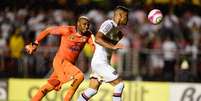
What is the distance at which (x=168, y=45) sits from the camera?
27.8m

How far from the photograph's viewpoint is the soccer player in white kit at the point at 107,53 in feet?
60.2

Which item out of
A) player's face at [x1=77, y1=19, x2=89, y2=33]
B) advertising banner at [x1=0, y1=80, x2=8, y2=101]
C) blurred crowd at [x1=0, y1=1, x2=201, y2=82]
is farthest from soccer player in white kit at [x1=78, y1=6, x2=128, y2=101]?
blurred crowd at [x1=0, y1=1, x2=201, y2=82]

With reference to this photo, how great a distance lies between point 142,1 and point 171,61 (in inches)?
152

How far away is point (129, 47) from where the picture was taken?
2752cm

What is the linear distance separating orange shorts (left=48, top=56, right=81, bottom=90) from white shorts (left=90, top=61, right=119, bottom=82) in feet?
2.29

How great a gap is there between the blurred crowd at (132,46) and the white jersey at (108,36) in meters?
7.06

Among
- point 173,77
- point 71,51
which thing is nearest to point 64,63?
point 71,51

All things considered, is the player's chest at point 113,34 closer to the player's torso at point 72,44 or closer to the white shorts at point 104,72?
the white shorts at point 104,72

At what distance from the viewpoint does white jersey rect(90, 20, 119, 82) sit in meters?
18.5

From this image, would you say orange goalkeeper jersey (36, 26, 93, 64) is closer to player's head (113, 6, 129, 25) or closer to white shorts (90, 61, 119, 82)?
white shorts (90, 61, 119, 82)

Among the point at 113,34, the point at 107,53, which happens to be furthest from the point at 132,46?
the point at 113,34

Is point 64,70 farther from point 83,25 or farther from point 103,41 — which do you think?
point 103,41

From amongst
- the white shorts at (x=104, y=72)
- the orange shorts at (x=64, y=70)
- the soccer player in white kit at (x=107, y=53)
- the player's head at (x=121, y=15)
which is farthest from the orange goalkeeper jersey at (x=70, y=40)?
the player's head at (x=121, y=15)

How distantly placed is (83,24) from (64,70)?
3.64 feet
